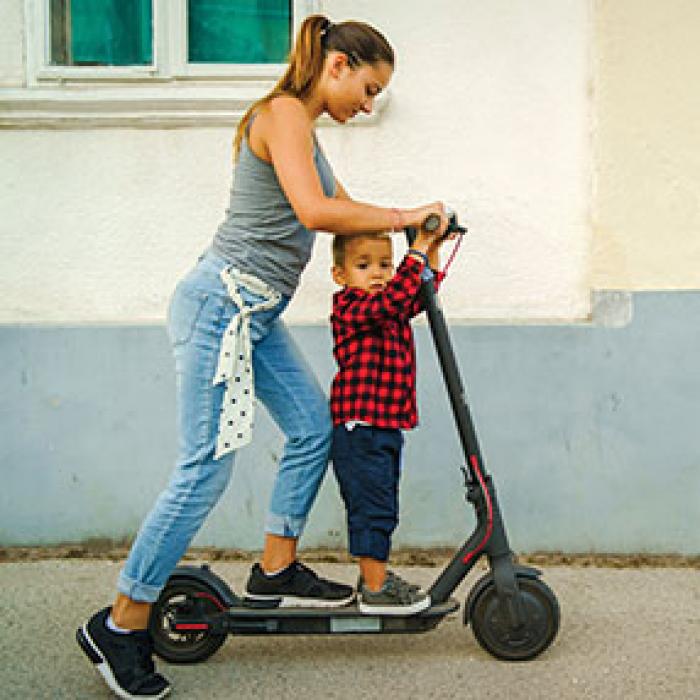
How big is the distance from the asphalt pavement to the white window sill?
1.76 metres

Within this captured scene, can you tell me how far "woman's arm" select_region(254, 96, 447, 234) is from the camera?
9.36 ft

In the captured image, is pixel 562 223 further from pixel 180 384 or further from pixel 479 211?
pixel 180 384

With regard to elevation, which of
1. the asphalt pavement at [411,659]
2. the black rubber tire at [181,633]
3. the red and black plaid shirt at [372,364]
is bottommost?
the asphalt pavement at [411,659]

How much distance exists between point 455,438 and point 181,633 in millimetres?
1487

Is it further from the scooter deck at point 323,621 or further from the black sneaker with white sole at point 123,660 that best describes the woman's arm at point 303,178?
the black sneaker with white sole at point 123,660

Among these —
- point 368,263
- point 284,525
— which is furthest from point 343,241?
point 284,525

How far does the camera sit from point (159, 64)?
436 cm

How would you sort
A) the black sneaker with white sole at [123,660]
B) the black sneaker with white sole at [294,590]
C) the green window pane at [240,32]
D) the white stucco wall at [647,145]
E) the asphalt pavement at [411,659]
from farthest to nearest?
1. the green window pane at [240,32]
2. the white stucco wall at [647,145]
3. the black sneaker with white sole at [294,590]
4. the asphalt pavement at [411,659]
5. the black sneaker with white sole at [123,660]

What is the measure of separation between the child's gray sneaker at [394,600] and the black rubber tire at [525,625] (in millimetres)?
164

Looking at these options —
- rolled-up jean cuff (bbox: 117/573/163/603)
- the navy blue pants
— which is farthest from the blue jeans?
the navy blue pants

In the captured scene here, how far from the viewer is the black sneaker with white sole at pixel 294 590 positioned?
3.22m

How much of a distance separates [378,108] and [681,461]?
176 cm

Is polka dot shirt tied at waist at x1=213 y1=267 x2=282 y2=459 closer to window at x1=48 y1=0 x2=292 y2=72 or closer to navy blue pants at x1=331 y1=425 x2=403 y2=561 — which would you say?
navy blue pants at x1=331 y1=425 x2=403 y2=561

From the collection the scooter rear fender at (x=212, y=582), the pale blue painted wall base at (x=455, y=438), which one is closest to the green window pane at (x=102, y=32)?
the pale blue painted wall base at (x=455, y=438)
